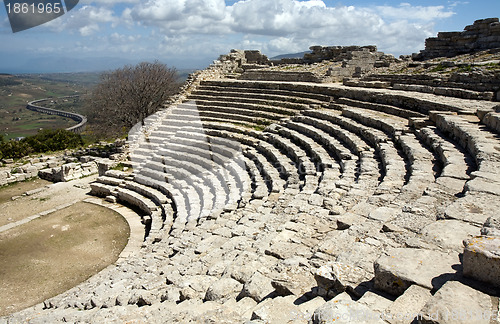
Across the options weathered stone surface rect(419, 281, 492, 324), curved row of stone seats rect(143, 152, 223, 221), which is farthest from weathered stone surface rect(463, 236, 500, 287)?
curved row of stone seats rect(143, 152, 223, 221)

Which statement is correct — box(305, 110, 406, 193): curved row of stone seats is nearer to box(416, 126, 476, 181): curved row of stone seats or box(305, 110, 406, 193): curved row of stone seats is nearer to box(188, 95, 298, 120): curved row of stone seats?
box(416, 126, 476, 181): curved row of stone seats

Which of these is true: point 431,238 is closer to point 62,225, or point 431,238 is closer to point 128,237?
point 128,237

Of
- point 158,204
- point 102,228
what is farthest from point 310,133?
point 102,228

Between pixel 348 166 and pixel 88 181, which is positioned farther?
pixel 88 181

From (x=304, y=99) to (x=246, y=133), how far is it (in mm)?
3328

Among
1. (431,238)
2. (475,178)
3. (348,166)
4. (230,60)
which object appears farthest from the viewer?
(230,60)

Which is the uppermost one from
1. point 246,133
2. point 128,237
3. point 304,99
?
point 304,99

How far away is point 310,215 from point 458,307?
340cm

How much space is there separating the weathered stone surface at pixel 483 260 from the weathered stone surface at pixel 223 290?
2.32 meters

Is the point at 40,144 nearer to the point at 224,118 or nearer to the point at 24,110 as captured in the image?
the point at 224,118

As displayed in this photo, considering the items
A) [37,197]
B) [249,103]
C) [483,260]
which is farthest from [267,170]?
[37,197]

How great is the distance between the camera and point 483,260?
2.46 m

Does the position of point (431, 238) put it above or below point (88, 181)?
above

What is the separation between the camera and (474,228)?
11.6 feet
